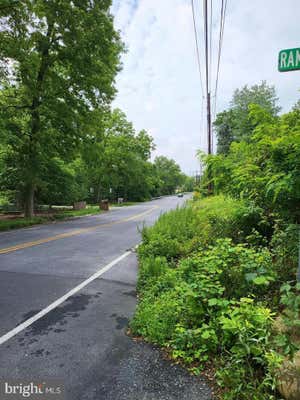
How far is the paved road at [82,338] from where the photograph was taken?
2.09 m

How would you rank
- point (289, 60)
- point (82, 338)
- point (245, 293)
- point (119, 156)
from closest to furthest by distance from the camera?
point (289, 60) < point (82, 338) < point (245, 293) < point (119, 156)

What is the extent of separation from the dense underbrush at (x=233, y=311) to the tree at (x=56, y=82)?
40.4ft

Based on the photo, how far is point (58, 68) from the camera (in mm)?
15258

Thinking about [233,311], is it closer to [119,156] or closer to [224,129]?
[224,129]

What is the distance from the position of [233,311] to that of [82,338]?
1.79 m

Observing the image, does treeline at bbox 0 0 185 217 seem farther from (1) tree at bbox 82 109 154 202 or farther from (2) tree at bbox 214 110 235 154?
(1) tree at bbox 82 109 154 202

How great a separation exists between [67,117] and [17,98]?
9.59 ft

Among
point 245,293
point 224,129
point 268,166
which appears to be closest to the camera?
point 245,293

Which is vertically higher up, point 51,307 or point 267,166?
point 267,166

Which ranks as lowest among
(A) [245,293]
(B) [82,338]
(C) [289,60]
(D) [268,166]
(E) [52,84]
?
(B) [82,338]

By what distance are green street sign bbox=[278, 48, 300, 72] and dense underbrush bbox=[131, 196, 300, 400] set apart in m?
2.02

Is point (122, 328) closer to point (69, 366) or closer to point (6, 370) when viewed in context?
point (69, 366)

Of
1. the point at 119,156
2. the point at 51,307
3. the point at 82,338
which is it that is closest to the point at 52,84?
the point at 51,307

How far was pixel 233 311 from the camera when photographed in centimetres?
245
